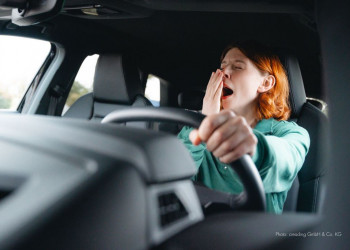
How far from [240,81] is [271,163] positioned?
55 centimetres

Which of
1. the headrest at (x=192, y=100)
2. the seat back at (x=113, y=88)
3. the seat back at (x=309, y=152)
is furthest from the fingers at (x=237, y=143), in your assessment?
the seat back at (x=113, y=88)

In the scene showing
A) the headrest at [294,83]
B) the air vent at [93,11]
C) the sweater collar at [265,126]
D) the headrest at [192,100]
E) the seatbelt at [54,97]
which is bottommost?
the seatbelt at [54,97]

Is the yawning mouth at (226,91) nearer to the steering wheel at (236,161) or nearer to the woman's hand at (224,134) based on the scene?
the steering wheel at (236,161)

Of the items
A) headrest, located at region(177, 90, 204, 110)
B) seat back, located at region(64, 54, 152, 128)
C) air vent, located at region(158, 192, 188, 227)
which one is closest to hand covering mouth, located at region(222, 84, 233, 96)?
headrest, located at region(177, 90, 204, 110)

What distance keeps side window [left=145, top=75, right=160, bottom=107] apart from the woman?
131cm

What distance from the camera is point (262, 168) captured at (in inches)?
33.4

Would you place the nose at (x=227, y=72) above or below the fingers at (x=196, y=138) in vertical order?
above

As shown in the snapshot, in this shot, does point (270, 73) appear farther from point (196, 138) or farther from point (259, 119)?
point (196, 138)

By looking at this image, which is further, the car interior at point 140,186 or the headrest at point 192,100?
the headrest at point 192,100

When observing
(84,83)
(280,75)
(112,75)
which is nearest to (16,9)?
(280,75)

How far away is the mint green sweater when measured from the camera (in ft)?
2.68

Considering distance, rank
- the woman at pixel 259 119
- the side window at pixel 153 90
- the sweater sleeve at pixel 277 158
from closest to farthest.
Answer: the sweater sleeve at pixel 277 158
the woman at pixel 259 119
the side window at pixel 153 90

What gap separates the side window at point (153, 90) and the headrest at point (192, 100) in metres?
0.69

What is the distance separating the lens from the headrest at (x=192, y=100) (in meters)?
1.96
